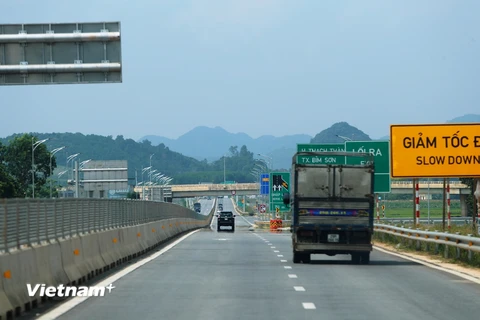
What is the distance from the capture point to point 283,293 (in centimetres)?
1823

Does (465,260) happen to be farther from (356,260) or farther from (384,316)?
(384,316)

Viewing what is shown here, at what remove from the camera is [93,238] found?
23.1 m

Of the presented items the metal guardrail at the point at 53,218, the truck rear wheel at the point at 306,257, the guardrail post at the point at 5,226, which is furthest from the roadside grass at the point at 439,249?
the guardrail post at the point at 5,226

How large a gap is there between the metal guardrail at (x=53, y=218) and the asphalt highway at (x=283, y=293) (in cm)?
153

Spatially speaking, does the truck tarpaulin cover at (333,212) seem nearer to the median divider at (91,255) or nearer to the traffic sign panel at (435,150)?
the median divider at (91,255)

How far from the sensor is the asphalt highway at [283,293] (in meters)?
15.0

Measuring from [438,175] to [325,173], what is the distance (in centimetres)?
1652

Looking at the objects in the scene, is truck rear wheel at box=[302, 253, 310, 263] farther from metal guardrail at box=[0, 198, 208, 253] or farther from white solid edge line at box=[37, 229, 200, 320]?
metal guardrail at box=[0, 198, 208, 253]

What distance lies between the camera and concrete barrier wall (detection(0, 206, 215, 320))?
14565mm

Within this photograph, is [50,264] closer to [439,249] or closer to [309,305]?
[309,305]

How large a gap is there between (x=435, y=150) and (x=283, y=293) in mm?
27066

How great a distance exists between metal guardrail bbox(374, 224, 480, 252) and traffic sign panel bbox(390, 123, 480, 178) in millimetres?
3059

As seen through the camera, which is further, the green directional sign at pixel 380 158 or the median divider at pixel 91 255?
the green directional sign at pixel 380 158

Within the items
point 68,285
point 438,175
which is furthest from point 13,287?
point 438,175
